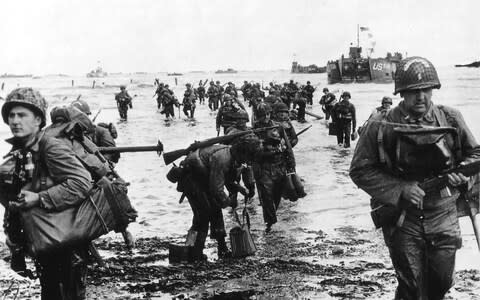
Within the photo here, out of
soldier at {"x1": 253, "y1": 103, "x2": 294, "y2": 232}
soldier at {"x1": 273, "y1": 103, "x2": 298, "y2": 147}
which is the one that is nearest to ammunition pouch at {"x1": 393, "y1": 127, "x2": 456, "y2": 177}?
soldier at {"x1": 253, "y1": 103, "x2": 294, "y2": 232}

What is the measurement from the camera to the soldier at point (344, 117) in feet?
58.1

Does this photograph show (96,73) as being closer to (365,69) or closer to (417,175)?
(365,69)

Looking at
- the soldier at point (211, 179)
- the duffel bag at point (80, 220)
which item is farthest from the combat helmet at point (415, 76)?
the soldier at point (211, 179)

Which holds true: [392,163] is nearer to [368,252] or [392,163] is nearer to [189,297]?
[189,297]

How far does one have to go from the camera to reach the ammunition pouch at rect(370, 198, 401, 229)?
163 inches

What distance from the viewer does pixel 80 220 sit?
394 centimetres

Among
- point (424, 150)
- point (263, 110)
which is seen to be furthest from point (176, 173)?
point (424, 150)

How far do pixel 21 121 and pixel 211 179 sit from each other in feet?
9.99

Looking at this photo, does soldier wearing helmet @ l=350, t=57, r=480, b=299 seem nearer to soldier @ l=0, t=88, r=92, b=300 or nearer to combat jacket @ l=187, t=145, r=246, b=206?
soldier @ l=0, t=88, r=92, b=300

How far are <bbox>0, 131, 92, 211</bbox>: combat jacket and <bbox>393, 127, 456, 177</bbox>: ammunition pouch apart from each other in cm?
211

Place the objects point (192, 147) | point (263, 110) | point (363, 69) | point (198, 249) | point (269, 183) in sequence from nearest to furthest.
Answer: point (192, 147) < point (198, 249) < point (269, 183) < point (263, 110) < point (363, 69)

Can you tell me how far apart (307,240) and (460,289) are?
2.56 m

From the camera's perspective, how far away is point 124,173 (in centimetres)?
1412

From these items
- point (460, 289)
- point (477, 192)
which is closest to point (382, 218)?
point (477, 192)
